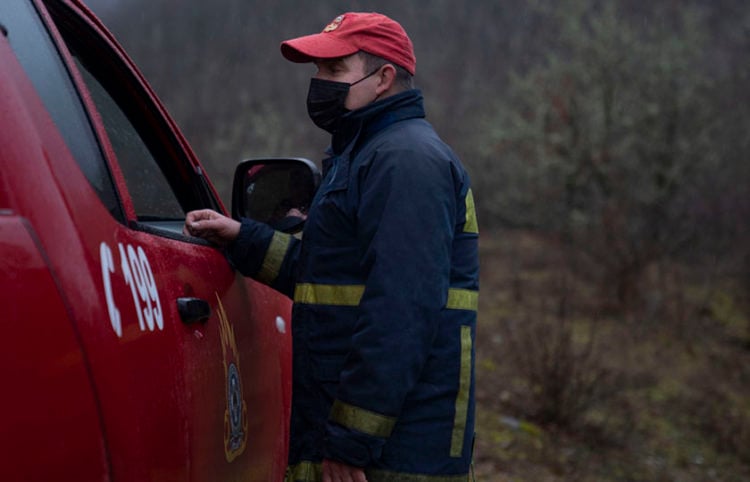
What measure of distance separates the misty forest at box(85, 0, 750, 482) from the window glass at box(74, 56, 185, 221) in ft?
1.27

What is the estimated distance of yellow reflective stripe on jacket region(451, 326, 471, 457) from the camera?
218 cm

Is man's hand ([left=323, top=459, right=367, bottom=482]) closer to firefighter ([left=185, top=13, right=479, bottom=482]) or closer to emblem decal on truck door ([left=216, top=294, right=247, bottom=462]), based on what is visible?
firefighter ([left=185, top=13, right=479, bottom=482])

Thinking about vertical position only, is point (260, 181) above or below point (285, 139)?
above

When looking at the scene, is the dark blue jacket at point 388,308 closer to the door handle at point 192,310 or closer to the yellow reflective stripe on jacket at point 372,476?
the yellow reflective stripe on jacket at point 372,476

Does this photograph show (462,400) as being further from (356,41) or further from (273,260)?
(356,41)

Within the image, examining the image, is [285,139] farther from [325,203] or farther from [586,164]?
[325,203]

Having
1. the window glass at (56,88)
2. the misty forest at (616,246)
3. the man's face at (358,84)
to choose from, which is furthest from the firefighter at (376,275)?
the misty forest at (616,246)

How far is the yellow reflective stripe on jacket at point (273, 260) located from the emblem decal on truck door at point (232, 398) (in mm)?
248

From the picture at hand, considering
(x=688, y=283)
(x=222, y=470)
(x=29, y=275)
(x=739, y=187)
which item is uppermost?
(x=29, y=275)

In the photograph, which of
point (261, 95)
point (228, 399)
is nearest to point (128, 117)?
point (228, 399)

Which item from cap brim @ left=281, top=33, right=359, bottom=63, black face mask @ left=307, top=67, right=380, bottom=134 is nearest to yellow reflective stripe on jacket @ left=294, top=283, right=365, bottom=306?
black face mask @ left=307, top=67, right=380, bottom=134

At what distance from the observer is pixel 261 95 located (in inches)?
1978

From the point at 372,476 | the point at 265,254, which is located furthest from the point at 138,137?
the point at 372,476

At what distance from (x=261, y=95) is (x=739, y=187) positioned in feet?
120
